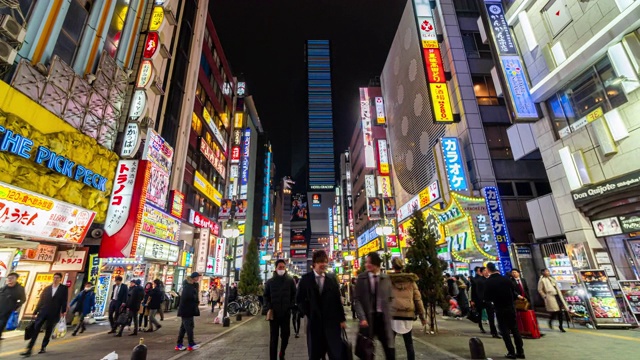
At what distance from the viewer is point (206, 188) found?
3162 cm

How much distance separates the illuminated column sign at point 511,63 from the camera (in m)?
14.0

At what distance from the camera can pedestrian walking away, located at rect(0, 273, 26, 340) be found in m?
7.30

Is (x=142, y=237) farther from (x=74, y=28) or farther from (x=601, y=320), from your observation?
(x=601, y=320)

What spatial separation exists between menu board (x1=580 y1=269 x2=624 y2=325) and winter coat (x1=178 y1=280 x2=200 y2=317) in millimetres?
13008

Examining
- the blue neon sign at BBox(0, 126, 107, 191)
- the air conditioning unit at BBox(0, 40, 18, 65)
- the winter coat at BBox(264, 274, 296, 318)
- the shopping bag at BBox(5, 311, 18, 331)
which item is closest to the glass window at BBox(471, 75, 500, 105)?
the winter coat at BBox(264, 274, 296, 318)

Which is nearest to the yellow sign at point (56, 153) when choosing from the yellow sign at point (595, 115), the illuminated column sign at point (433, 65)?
the illuminated column sign at point (433, 65)

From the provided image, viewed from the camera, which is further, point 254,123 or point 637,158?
point 254,123

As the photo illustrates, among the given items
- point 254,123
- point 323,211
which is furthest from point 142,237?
point 323,211

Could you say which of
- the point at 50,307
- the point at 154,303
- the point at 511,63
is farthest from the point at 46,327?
the point at 511,63

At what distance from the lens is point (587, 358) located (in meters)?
5.91

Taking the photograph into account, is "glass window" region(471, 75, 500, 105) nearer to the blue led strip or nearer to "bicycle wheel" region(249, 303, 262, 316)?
the blue led strip

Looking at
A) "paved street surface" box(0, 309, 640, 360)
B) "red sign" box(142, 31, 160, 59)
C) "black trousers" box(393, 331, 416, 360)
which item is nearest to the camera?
"black trousers" box(393, 331, 416, 360)

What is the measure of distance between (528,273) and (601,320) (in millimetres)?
7476

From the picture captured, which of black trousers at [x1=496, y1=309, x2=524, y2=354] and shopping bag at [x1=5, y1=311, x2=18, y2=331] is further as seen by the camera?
shopping bag at [x1=5, y1=311, x2=18, y2=331]
